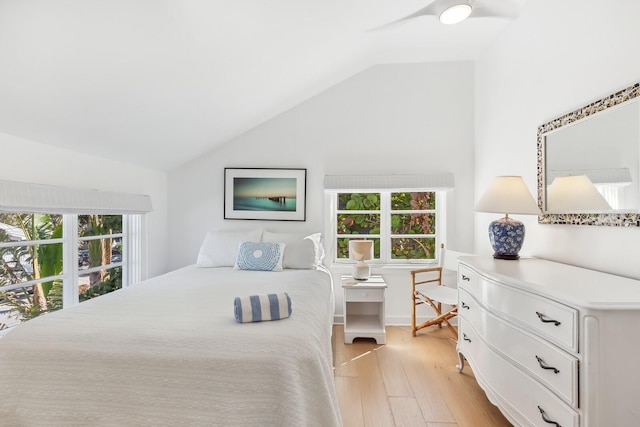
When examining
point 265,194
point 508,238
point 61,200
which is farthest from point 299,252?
point 61,200

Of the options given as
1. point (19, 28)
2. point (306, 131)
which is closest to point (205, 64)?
point (19, 28)

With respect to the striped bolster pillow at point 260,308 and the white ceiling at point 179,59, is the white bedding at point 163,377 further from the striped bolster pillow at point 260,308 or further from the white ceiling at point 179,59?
the white ceiling at point 179,59

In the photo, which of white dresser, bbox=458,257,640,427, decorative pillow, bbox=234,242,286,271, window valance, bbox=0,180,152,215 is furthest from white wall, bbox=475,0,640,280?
window valance, bbox=0,180,152,215

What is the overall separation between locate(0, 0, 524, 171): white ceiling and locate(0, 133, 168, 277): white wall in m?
0.08

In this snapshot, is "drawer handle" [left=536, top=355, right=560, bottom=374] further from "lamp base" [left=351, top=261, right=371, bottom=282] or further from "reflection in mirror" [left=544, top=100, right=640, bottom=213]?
"lamp base" [left=351, top=261, right=371, bottom=282]

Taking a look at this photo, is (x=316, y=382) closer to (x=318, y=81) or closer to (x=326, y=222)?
(x=326, y=222)

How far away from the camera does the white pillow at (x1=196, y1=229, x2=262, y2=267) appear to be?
11.1ft

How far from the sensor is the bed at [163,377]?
4.38ft

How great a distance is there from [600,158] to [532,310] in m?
1.00

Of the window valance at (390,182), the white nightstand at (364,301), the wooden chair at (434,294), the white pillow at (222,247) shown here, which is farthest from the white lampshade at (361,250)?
the white pillow at (222,247)

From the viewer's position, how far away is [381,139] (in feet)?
12.3

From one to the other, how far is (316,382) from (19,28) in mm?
1967

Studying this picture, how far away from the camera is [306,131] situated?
380 cm

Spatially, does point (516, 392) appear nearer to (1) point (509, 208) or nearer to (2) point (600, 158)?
(1) point (509, 208)
